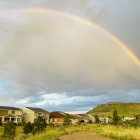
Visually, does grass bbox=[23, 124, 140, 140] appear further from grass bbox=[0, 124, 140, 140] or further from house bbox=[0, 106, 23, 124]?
house bbox=[0, 106, 23, 124]

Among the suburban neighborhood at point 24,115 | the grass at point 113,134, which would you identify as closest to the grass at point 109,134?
the grass at point 113,134

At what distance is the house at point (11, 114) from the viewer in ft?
367

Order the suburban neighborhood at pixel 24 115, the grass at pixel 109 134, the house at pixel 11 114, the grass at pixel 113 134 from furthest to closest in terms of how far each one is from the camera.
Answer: the suburban neighborhood at pixel 24 115 → the house at pixel 11 114 → the grass at pixel 109 134 → the grass at pixel 113 134

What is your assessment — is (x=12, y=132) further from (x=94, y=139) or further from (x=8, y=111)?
(x=8, y=111)

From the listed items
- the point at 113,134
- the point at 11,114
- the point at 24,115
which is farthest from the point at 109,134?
the point at 24,115

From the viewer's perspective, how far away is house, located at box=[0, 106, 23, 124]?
367 feet

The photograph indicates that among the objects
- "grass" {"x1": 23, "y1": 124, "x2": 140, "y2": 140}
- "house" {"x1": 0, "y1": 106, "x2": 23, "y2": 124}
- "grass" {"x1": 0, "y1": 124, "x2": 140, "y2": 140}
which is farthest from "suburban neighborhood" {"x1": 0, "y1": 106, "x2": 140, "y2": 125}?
"grass" {"x1": 23, "y1": 124, "x2": 140, "y2": 140}

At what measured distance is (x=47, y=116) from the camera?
454ft

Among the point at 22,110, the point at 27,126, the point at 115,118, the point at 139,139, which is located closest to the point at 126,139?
the point at 139,139

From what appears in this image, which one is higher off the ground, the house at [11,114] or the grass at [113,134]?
the house at [11,114]

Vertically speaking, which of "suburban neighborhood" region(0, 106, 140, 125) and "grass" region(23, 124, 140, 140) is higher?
"suburban neighborhood" region(0, 106, 140, 125)

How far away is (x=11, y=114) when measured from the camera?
11419 centimetres

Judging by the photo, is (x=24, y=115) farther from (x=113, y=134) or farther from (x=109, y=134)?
(x=113, y=134)

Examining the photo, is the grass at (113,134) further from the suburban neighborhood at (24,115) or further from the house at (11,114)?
the house at (11,114)
